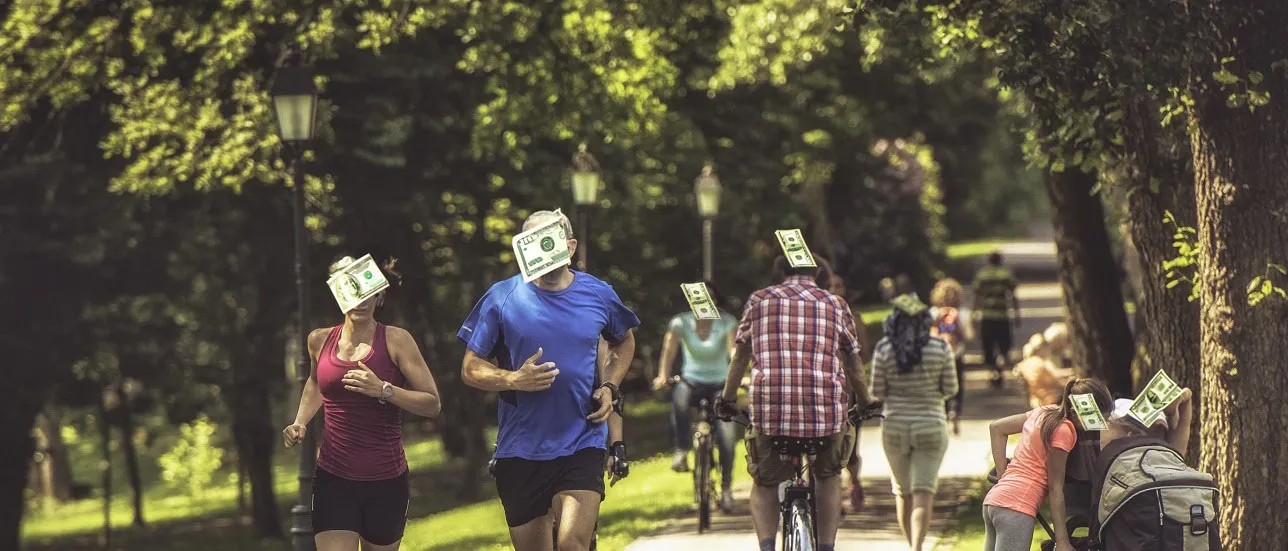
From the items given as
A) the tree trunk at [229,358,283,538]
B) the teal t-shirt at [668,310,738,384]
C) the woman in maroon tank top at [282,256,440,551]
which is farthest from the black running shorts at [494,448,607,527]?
the tree trunk at [229,358,283,538]

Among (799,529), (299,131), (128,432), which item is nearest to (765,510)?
(799,529)

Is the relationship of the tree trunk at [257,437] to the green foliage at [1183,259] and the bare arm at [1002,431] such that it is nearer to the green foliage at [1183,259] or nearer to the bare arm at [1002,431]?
the green foliage at [1183,259]

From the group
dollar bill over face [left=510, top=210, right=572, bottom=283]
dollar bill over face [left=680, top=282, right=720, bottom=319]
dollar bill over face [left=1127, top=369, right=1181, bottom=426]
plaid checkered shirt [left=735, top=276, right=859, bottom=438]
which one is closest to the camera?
dollar bill over face [left=510, top=210, right=572, bottom=283]

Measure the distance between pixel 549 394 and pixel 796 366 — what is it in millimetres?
1739

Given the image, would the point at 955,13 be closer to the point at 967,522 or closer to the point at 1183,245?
the point at 1183,245

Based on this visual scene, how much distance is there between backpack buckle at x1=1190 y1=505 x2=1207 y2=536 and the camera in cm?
739

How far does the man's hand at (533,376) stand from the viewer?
7.36 metres

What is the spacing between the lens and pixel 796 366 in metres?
8.86

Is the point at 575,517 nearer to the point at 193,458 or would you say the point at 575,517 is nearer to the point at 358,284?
the point at 358,284

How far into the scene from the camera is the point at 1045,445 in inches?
313

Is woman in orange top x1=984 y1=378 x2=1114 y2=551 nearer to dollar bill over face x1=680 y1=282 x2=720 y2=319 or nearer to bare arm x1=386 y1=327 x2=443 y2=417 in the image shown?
dollar bill over face x1=680 y1=282 x2=720 y2=319

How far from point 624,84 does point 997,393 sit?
8635 millimetres

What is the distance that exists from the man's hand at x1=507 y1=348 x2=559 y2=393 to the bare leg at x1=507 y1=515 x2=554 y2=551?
1.96 feet

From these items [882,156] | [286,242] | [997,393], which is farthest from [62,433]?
[997,393]
